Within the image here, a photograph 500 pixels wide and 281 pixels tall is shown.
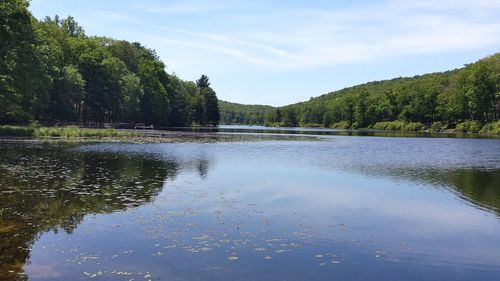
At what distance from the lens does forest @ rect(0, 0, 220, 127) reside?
6062cm

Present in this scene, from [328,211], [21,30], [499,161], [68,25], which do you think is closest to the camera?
[328,211]

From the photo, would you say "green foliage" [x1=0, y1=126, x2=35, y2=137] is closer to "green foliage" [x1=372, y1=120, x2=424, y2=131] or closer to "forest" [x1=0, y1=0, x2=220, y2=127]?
"forest" [x1=0, y1=0, x2=220, y2=127]

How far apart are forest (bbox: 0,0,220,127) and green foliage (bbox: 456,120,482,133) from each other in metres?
99.9

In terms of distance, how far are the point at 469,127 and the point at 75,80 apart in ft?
396

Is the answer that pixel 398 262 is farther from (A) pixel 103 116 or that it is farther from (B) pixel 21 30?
(A) pixel 103 116

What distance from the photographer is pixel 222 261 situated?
13.1 meters

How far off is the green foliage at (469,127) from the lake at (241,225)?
12002cm

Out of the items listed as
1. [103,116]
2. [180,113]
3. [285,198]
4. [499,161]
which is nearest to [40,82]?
[103,116]

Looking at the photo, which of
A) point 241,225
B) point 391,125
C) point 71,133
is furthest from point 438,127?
point 241,225

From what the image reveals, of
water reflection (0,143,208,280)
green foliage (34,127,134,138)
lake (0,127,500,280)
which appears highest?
green foliage (34,127,134,138)

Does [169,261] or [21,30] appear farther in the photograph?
[21,30]

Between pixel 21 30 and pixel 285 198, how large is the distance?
51199 millimetres

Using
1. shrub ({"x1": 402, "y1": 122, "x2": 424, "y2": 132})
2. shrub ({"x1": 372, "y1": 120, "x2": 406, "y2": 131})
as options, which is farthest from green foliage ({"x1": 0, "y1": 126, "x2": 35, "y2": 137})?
shrub ({"x1": 372, "y1": 120, "x2": 406, "y2": 131})

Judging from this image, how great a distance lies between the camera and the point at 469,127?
145250mm
